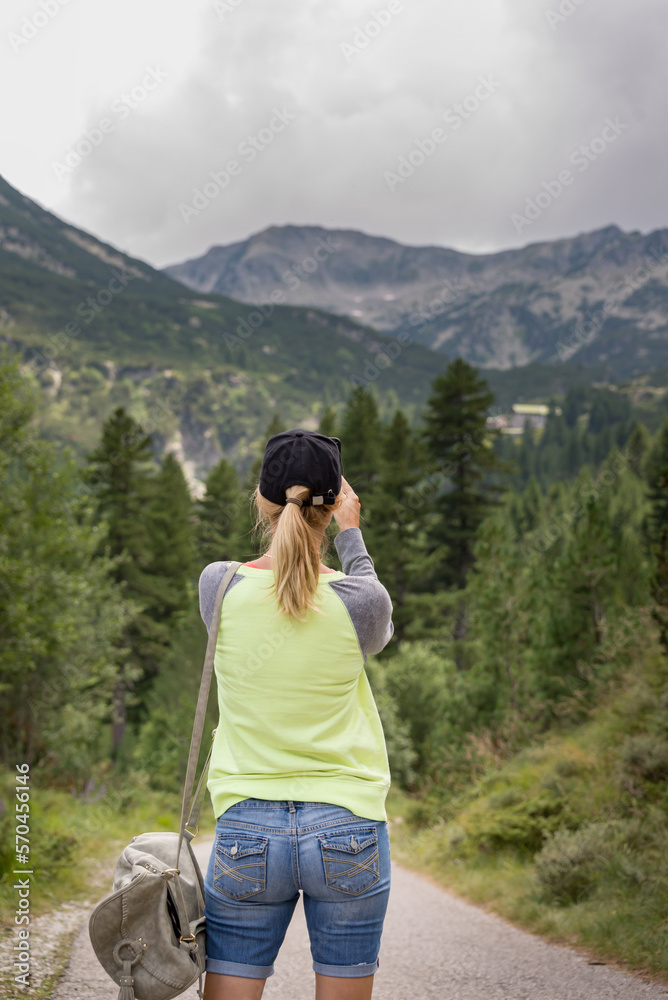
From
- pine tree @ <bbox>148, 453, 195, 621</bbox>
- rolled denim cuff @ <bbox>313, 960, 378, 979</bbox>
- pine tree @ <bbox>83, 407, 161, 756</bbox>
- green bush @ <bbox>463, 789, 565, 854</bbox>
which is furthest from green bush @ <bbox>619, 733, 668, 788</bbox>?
pine tree @ <bbox>148, 453, 195, 621</bbox>

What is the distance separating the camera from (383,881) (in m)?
1.98

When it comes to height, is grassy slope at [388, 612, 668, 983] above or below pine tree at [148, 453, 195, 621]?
below

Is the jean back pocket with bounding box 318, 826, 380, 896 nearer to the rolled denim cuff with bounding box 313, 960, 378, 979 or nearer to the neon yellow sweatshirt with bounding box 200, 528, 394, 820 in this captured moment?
the neon yellow sweatshirt with bounding box 200, 528, 394, 820

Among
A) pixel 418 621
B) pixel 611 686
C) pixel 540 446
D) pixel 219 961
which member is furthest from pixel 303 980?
pixel 540 446

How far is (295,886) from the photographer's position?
197cm

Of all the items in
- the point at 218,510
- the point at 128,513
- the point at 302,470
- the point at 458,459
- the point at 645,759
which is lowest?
the point at 645,759

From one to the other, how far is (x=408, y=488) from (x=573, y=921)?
93.9 ft

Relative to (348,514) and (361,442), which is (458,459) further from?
(348,514)

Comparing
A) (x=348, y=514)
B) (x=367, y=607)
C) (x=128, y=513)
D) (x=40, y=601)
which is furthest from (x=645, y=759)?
(x=128, y=513)

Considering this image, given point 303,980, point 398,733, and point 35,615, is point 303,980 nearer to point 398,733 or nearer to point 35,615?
point 35,615

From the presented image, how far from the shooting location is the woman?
6.40ft

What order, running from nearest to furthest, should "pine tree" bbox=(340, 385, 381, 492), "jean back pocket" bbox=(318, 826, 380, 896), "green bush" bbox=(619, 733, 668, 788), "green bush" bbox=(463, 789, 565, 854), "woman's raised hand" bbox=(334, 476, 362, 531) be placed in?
1. "jean back pocket" bbox=(318, 826, 380, 896)
2. "woman's raised hand" bbox=(334, 476, 362, 531)
3. "green bush" bbox=(619, 733, 668, 788)
4. "green bush" bbox=(463, 789, 565, 854)
5. "pine tree" bbox=(340, 385, 381, 492)

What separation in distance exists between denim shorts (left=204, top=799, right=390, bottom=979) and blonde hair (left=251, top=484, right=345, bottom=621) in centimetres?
52

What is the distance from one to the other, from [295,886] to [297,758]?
0.31 metres
